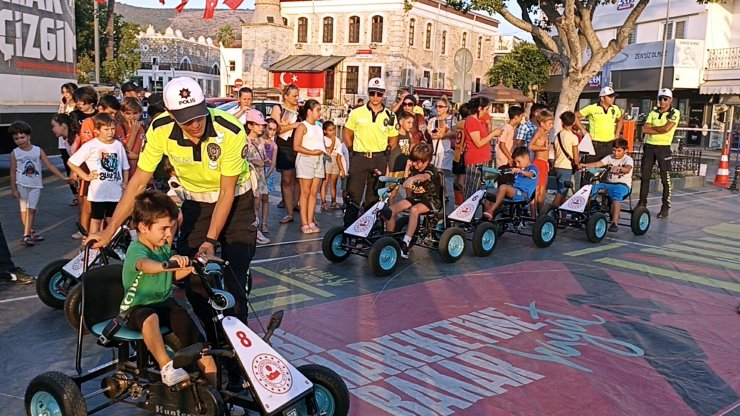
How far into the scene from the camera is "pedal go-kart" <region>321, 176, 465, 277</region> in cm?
717

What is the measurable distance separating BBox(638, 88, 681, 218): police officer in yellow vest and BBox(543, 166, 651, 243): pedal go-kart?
1239 millimetres

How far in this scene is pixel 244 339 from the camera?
3.46 m

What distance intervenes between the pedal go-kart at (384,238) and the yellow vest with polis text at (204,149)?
9.82ft

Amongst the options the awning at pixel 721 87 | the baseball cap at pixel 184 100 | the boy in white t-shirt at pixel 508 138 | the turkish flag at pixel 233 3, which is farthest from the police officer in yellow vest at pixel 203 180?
the awning at pixel 721 87

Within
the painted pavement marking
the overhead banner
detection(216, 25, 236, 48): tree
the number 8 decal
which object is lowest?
the painted pavement marking

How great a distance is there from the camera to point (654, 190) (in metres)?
14.7

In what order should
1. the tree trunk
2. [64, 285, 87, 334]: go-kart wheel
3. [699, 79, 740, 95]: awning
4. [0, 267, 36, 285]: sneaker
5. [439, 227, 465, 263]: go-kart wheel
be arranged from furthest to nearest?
the tree trunk
[699, 79, 740, 95]: awning
[439, 227, 465, 263]: go-kart wheel
[0, 267, 36, 285]: sneaker
[64, 285, 87, 334]: go-kart wheel

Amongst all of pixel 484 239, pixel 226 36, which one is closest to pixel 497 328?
pixel 484 239

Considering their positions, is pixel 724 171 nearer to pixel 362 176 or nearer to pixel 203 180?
pixel 362 176

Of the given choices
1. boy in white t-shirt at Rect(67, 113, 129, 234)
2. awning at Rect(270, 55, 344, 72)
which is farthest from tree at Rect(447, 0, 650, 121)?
awning at Rect(270, 55, 344, 72)

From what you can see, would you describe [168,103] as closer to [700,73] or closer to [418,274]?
[418,274]

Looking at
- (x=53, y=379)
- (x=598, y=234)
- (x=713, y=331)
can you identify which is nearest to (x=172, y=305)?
(x=53, y=379)

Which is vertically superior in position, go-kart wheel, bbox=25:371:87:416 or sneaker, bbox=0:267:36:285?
go-kart wheel, bbox=25:371:87:416

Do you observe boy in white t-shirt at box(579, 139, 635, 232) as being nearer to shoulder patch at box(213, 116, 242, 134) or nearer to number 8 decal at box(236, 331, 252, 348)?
shoulder patch at box(213, 116, 242, 134)
